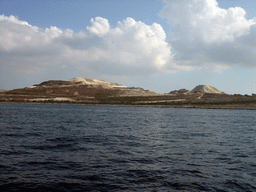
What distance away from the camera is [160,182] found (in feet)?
48.9

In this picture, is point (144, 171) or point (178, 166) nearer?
point (144, 171)

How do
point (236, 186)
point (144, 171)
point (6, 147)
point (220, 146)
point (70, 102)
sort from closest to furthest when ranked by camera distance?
point (236, 186) < point (144, 171) < point (6, 147) < point (220, 146) < point (70, 102)

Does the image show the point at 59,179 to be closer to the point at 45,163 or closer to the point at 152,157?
the point at 45,163

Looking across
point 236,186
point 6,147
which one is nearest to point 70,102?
point 6,147

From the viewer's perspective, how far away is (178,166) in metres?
18.5

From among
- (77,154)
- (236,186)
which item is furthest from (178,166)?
(77,154)

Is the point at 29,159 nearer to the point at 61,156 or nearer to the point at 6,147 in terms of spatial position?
the point at 61,156

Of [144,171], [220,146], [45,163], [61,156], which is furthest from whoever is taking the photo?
[220,146]

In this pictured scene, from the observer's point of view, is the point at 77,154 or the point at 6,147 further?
the point at 6,147

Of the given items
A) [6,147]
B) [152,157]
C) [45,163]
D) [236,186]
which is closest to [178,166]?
[152,157]

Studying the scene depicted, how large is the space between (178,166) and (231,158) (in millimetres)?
6521

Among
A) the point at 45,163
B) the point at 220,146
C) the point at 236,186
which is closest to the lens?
the point at 236,186

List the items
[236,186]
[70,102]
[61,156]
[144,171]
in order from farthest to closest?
[70,102] → [61,156] → [144,171] → [236,186]

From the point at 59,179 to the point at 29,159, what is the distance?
564 centimetres
